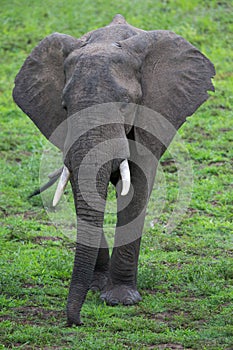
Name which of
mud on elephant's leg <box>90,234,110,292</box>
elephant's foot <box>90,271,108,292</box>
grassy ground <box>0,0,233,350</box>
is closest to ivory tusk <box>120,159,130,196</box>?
grassy ground <box>0,0,233,350</box>

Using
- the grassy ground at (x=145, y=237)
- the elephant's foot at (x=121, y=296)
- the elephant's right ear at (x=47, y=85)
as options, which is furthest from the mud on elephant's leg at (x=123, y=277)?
the elephant's right ear at (x=47, y=85)

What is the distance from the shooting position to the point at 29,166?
1266 centimetres

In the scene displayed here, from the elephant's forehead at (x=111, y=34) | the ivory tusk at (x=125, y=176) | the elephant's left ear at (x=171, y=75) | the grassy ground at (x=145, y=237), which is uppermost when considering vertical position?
the elephant's forehead at (x=111, y=34)

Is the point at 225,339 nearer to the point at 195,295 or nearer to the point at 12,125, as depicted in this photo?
the point at 195,295

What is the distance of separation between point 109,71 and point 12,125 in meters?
6.96

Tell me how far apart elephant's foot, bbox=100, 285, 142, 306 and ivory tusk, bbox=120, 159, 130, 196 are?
112 cm

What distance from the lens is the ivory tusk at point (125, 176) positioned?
7379mm

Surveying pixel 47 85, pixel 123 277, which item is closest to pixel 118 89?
pixel 47 85

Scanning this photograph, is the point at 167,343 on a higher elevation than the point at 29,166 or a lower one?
higher

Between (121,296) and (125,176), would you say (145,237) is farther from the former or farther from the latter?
(125,176)

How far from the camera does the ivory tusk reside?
738 centimetres

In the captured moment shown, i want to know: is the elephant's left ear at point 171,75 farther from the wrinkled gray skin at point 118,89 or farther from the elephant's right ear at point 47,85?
the elephant's right ear at point 47,85

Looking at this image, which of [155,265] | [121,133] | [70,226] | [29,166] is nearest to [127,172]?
[121,133]

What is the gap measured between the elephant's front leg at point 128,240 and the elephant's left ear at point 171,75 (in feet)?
1.35
